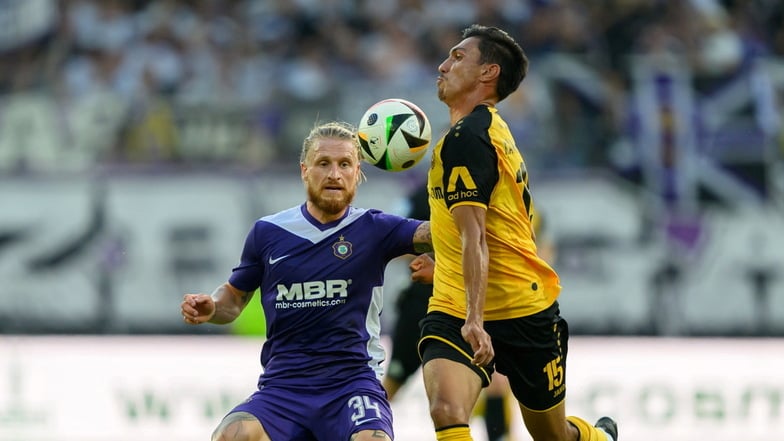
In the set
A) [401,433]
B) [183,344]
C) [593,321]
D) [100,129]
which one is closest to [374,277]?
[401,433]

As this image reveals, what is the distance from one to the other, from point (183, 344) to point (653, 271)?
17.0ft

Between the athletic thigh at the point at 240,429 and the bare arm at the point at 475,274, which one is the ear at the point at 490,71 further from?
the athletic thigh at the point at 240,429

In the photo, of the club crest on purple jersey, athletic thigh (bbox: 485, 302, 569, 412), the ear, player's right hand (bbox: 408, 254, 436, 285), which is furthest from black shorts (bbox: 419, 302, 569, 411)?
the ear

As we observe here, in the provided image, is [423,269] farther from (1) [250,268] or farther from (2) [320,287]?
(1) [250,268]

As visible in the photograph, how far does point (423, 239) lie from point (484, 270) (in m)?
0.49

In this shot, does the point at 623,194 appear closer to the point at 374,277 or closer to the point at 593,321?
the point at 593,321

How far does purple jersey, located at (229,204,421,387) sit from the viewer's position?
5289mm

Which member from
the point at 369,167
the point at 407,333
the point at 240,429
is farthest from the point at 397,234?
the point at 369,167

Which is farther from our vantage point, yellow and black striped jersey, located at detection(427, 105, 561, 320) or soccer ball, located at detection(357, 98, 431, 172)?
soccer ball, located at detection(357, 98, 431, 172)

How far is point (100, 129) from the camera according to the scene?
13.8 metres

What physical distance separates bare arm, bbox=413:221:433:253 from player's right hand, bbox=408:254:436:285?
2.1 inches

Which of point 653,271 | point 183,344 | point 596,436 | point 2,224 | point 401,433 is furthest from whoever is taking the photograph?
point 2,224

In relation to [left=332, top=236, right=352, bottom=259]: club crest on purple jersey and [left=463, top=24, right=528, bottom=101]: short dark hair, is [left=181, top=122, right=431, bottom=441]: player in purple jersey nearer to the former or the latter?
[left=332, top=236, right=352, bottom=259]: club crest on purple jersey

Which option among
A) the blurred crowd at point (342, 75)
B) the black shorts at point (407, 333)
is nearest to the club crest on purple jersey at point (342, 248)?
the black shorts at point (407, 333)
